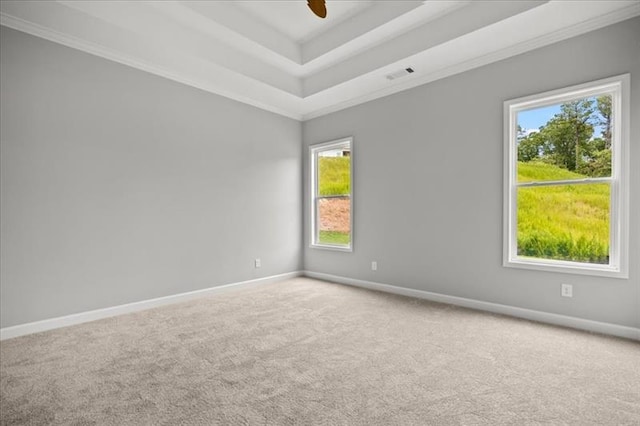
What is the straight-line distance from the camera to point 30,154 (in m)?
2.77

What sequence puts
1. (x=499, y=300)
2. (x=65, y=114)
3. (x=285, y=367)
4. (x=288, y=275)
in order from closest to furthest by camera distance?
(x=285, y=367) < (x=65, y=114) < (x=499, y=300) < (x=288, y=275)

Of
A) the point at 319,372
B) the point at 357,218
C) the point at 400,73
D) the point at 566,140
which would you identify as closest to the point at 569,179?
→ the point at 566,140

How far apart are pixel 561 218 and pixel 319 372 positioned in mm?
2746

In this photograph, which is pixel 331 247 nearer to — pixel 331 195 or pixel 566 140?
pixel 331 195

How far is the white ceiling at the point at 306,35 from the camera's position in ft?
8.76

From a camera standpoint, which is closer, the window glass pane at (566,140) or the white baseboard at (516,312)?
the white baseboard at (516,312)

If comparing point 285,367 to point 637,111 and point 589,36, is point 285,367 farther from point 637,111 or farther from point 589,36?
point 589,36

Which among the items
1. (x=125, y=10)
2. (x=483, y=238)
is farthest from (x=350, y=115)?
(x=125, y=10)

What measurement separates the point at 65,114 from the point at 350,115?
340 centimetres

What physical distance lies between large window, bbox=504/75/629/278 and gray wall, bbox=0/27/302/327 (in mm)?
3304

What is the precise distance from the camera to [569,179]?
291 centimetres

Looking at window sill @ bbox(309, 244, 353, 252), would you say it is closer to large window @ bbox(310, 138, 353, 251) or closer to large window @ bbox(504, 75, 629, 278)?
large window @ bbox(310, 138, 353, 251)

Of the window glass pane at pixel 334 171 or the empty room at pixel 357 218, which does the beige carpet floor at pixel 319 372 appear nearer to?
the empty room at pixel 357 218

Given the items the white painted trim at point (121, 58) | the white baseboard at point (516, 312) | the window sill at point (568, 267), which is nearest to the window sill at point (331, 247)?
the white baseboard at point (516, 312)
